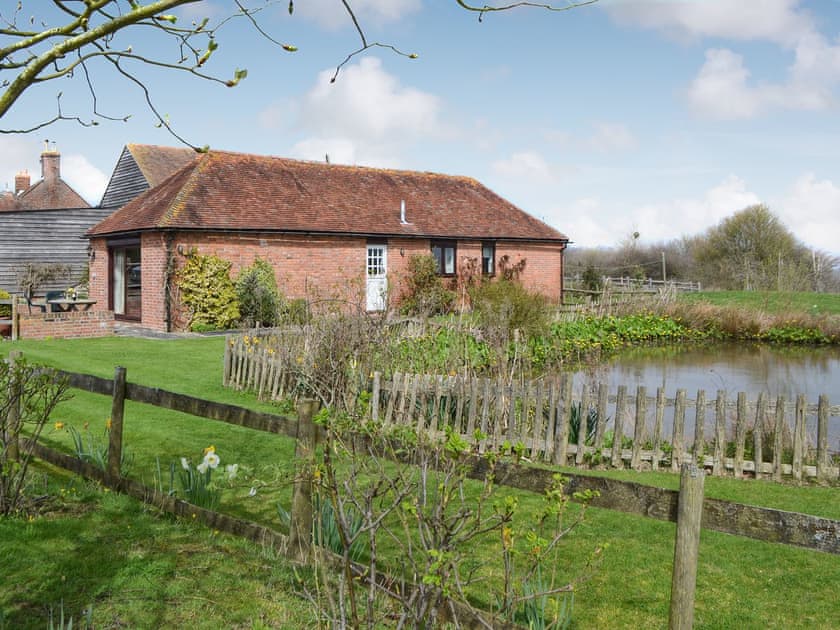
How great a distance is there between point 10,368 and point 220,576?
2821 mm

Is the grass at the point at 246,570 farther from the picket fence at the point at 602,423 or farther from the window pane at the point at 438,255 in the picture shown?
the window pane at the point at 438,255

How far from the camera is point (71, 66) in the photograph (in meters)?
3.22

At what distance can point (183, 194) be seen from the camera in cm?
2236

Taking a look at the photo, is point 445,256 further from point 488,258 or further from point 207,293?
point 207,293

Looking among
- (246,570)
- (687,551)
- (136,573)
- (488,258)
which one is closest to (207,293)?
(488,258)

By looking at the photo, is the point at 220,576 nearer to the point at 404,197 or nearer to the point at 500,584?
the point at 500,584

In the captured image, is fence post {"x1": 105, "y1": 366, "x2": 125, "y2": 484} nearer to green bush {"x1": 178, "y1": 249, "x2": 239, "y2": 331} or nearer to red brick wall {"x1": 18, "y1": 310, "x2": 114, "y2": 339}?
red brick wall {"x1": 18, "y1": 310, "x2": 114, "y2": 339}

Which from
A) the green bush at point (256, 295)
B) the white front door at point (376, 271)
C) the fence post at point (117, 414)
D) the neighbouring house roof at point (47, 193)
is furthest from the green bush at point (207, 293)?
the neighbouring house roof at point (47, 193)

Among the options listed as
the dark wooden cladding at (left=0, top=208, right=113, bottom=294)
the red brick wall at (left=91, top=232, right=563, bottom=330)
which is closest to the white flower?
the red brick wall at (left=91, top=232, right=563, bottom=330)

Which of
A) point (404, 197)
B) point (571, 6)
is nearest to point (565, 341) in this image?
point (404, 197)

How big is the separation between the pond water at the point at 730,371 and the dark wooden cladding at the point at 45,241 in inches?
845

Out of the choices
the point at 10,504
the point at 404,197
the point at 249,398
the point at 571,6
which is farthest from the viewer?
the point at 404,197

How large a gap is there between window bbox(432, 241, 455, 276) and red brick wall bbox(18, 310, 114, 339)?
11.8 metres

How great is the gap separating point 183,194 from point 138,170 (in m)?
12.5
